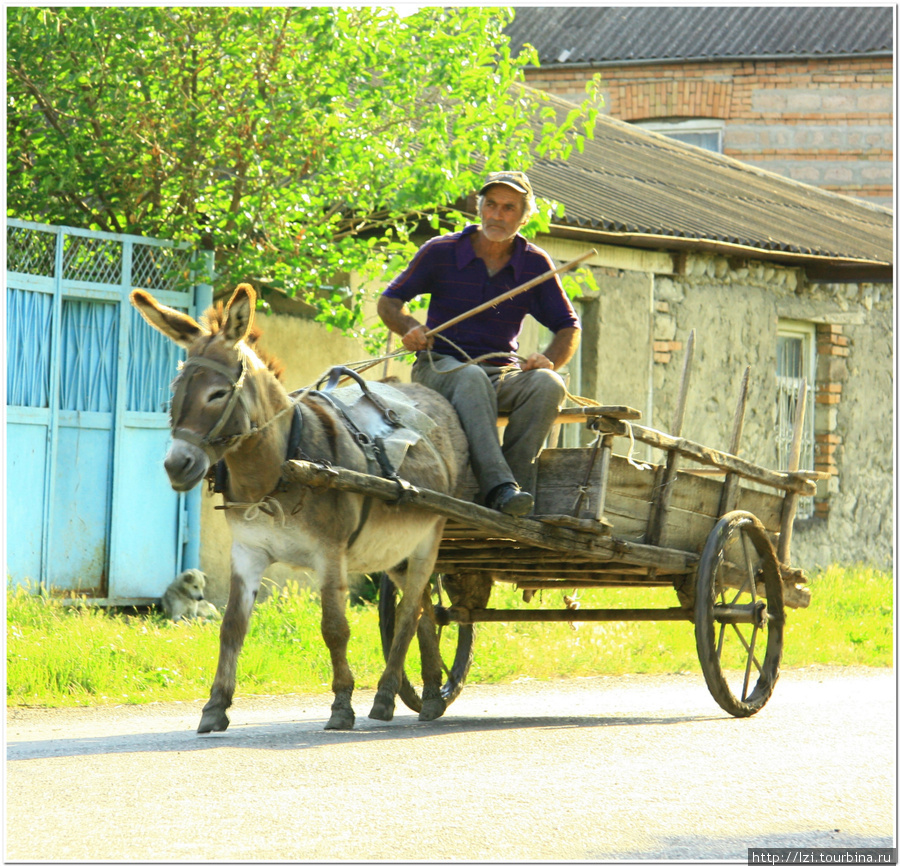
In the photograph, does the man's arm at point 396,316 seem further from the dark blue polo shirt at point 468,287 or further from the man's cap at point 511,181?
the man's cap at point 511,181

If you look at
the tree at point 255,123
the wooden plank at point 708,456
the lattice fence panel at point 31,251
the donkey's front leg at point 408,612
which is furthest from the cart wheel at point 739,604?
the lattice fence panel at point 31,251

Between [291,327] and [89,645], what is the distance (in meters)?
3.73

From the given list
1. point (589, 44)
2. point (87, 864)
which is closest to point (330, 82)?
point (87, 864)

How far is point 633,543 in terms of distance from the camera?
22.8ft

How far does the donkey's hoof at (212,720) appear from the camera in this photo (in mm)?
5957

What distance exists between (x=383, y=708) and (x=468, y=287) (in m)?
2.13

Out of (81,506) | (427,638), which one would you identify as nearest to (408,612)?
(427,638)

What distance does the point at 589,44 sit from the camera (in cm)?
2531

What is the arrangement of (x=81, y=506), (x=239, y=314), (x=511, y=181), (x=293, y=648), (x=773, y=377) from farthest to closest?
1. (x=773, y=377)
2. (x=81, y=506)
3. (x=293, y=648)
4. (x=511, y=181)
5. (x=239, y=314)

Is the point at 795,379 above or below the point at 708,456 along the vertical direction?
above

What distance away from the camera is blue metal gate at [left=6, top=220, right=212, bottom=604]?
955 centimetres

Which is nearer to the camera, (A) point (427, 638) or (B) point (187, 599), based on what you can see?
(A) point (427, 638)

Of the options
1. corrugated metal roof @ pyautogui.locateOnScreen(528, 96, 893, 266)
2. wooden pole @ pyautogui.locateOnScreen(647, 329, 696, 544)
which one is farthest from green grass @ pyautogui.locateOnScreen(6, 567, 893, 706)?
corrugated metal roof @ pyautogui.locateOnScreen(528, 96, 893, 266)

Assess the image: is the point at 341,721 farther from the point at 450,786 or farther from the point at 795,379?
the point at 795,379
